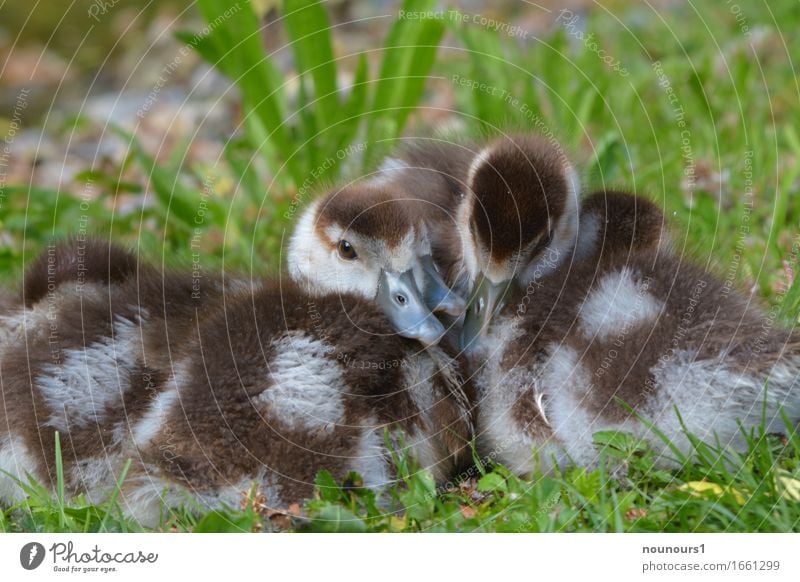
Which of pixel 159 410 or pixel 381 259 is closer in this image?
pixel 159 410

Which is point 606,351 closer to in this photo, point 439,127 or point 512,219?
point 512,219

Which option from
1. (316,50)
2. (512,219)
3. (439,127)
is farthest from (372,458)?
(316,50)

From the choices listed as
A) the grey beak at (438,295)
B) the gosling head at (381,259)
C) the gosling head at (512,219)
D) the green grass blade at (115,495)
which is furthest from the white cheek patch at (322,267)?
the green grass blade at (115,495)

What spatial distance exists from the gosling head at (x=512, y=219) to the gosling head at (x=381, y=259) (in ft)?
0.29

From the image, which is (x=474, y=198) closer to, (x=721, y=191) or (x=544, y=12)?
(x=721, y=191)

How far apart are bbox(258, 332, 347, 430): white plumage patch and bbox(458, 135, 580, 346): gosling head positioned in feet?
1.13

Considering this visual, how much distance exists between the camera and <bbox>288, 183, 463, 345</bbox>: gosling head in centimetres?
214

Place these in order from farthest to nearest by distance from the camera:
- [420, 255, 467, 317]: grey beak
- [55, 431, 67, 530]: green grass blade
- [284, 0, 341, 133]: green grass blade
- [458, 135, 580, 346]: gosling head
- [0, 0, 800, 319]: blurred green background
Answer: [284, 0, 341, 133]: green grass blade → [0, 0, 800, 319]: blurred green background → [420, 255, 467, 317]: grey beak → [458, 135, 580, 346]: gosling head → [55, 431, 67, 530]: green grass blade

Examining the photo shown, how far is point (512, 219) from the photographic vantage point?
82.5 inches

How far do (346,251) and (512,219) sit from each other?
15.0 inches

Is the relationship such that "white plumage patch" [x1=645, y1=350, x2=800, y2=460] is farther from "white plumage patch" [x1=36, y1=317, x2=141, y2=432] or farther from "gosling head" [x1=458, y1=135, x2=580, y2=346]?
"white plumage patch" [x1=36, y1=317, x2=141, y2=432]

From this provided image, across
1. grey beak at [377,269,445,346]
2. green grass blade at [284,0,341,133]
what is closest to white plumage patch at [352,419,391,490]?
grey beak at [377,269,445,346]

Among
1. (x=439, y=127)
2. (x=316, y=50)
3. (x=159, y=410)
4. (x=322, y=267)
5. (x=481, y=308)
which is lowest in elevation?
(x=159, y=410)

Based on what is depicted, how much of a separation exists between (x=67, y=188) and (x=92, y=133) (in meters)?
1.00
